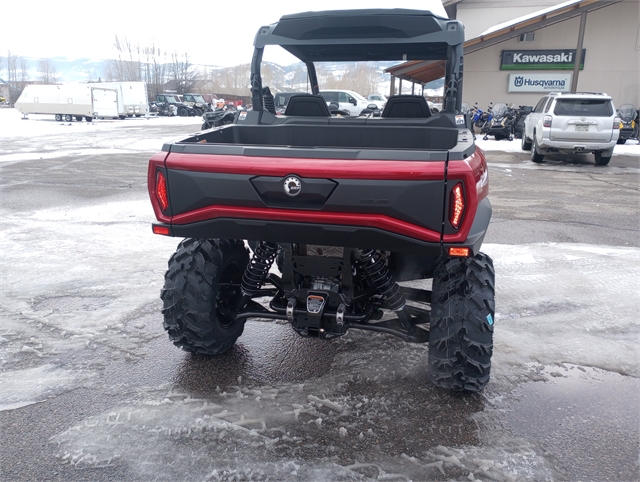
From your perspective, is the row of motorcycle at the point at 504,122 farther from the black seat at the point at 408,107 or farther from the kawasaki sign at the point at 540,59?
the black seat at the point at 408,107

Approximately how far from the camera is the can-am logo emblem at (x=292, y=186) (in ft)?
8.62

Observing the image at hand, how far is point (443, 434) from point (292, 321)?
1054 millimetres

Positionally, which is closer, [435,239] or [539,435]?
[435,239]

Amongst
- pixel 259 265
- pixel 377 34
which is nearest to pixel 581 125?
pixel 377 34

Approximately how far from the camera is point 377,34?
4023 millimetres

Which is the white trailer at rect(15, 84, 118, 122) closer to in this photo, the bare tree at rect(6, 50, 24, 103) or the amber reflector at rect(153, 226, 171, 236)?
the amber reflector at rect(153, 226, 171, 236)

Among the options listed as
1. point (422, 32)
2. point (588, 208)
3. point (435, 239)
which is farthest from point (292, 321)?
point (588, 208)

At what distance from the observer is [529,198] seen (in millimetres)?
9312

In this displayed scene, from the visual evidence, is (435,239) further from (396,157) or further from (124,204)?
(124,204)

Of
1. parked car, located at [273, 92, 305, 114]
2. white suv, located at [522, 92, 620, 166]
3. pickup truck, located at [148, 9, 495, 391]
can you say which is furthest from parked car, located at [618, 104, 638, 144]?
pickup truck, located at [148, 9, 495, 391]

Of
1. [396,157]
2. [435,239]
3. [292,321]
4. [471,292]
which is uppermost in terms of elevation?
[396,157]

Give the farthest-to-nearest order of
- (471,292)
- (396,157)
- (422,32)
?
(422,32), (471,292), (396,157)

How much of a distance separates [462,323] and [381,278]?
1.70ft

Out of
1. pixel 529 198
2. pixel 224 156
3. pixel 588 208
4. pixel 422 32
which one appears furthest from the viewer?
pixel 529 198
